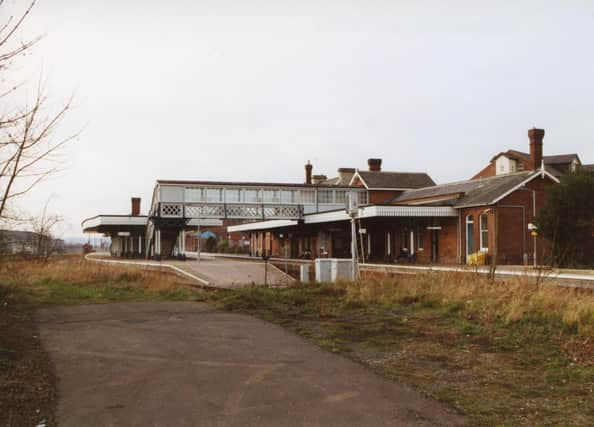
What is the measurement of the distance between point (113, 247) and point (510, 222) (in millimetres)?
42874

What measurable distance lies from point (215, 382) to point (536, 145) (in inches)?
1255

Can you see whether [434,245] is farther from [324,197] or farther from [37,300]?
[37,300]

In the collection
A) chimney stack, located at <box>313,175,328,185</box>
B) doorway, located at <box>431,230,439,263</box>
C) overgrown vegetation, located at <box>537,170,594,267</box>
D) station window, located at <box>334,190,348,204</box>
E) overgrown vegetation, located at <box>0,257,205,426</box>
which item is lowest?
overgrown vegetation, located at <box>0,257,205,426</box>

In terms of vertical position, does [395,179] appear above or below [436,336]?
above

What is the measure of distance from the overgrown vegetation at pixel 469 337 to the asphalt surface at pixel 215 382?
0.55 m

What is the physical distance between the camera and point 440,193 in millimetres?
37562

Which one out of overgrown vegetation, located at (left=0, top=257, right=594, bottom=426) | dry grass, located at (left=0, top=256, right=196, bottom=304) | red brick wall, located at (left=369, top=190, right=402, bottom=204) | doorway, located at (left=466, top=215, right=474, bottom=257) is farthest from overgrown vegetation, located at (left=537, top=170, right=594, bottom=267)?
red brick wall, located at (left=369, top=190, right=402, bottom=204)

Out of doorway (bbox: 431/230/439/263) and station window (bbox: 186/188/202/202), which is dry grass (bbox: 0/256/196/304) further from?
doorway (bbox: 431/230/439/263)

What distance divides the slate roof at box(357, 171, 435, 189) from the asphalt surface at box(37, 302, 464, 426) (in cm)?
3814

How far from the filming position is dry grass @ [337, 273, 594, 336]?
10016 mm

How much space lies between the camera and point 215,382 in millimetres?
6898

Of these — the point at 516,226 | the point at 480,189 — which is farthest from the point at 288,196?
the point at 516,226

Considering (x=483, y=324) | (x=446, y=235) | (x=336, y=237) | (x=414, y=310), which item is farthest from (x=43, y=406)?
(x=336, y=237)

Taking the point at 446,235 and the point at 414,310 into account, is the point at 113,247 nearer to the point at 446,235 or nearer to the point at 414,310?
the point at 446,235
